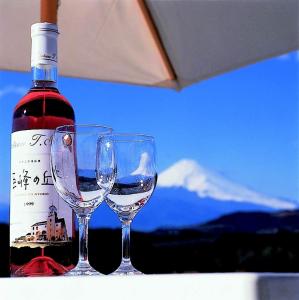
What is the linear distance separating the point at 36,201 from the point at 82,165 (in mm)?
112

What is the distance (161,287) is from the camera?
1.40 ft

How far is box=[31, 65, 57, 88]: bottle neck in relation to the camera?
77cm

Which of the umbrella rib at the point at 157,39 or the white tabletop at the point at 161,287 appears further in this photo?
the umbrella rib at the point at 157,39

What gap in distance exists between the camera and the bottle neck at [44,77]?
770 millimetres

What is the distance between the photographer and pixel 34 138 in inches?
28.0

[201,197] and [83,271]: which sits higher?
[201,197]

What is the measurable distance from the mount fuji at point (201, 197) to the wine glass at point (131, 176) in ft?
24.7

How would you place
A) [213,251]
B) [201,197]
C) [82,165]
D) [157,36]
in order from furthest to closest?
1. [201,197]
2. [213,251]
3. [157,36]
4. [82,165]

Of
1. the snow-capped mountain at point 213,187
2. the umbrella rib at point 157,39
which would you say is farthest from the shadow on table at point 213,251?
the umbrella rib at point 157,39

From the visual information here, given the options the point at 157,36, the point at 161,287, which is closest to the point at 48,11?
the point at 161,287

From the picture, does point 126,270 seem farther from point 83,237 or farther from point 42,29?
point 42,29

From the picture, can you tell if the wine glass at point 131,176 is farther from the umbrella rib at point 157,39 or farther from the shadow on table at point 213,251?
the shadow on table at point 213,251

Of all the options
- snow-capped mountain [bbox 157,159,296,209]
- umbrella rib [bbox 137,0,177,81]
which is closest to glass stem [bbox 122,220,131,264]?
umbrella rib [bbox 137,0,177,81]

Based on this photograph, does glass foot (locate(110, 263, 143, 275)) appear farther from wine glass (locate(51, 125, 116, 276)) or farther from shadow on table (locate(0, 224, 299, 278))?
shadow on table (locate(0, 224, 299, 278))
